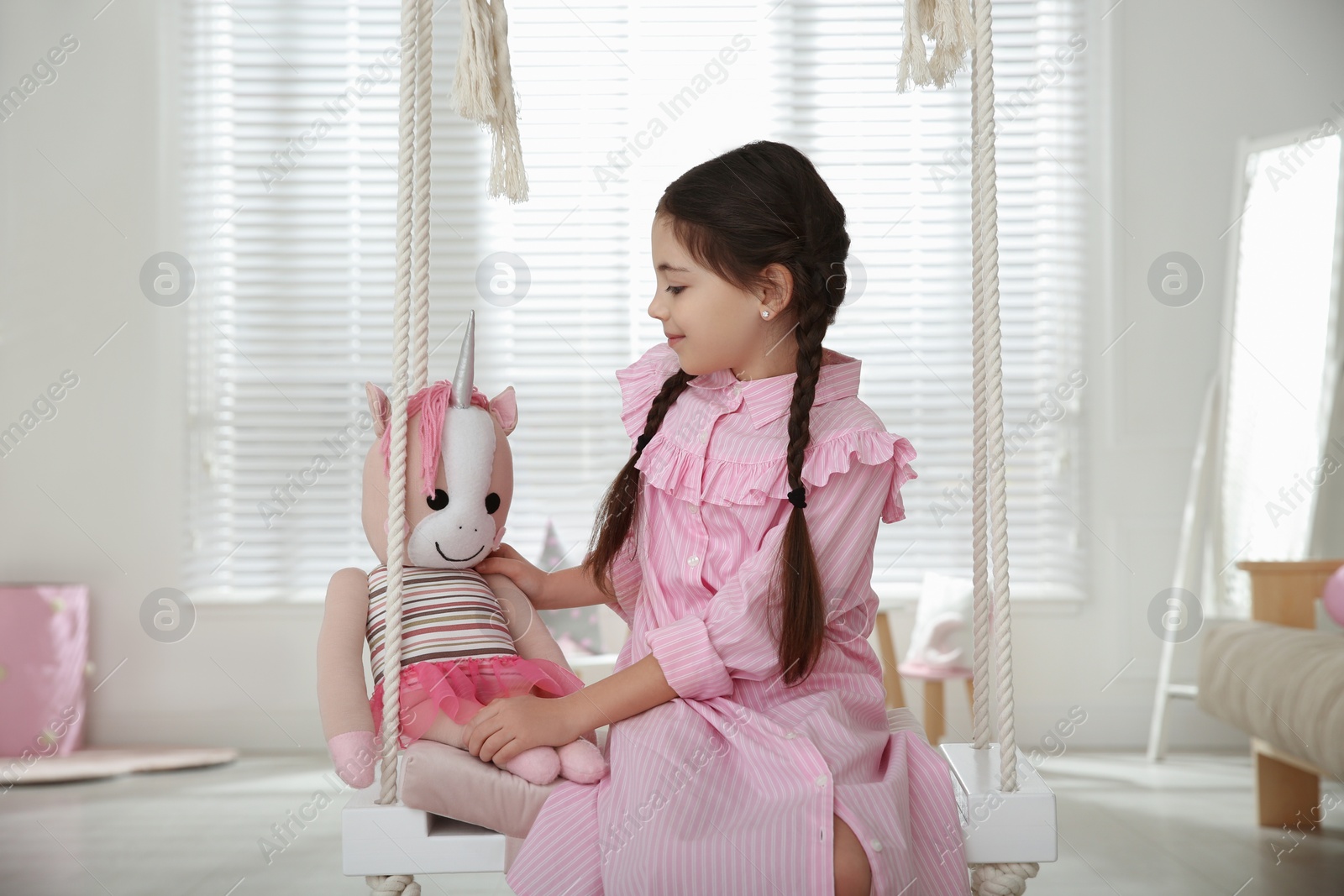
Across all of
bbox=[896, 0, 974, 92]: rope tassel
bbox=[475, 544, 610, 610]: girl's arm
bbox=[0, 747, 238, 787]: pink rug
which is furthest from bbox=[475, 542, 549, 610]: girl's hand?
bbox=[0, 747, 238, 787]: pink rug

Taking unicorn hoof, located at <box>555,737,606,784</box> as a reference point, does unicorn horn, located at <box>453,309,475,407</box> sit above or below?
above

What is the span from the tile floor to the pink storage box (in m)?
0.21

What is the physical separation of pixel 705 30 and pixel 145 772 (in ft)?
7.60

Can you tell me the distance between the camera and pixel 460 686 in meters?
1.01

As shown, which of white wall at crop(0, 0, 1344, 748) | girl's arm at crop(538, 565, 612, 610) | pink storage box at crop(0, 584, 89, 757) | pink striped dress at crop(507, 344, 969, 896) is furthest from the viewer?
white wall at crop(0, 0, 1344, 748)

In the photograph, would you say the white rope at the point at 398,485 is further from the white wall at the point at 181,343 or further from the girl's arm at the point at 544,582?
the white wall at the point at 181,343

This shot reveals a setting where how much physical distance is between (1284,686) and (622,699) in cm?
158

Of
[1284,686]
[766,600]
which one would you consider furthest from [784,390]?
[1284,686]

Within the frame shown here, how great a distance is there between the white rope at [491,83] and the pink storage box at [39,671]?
2.12 meters

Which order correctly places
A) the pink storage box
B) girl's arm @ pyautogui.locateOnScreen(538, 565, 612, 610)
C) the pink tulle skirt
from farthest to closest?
the pink storage box
girl's arm @ pyautogui.locateOnScreen(538, 565, 612, 610)
the pink tulle skirt

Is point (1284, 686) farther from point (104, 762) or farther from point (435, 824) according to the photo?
point (104, 762)

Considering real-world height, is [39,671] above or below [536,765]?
below

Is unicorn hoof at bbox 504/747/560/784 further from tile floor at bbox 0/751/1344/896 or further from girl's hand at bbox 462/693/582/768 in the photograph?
tile floor at bbox 0/751/1344/896

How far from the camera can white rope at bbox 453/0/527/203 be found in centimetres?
104
